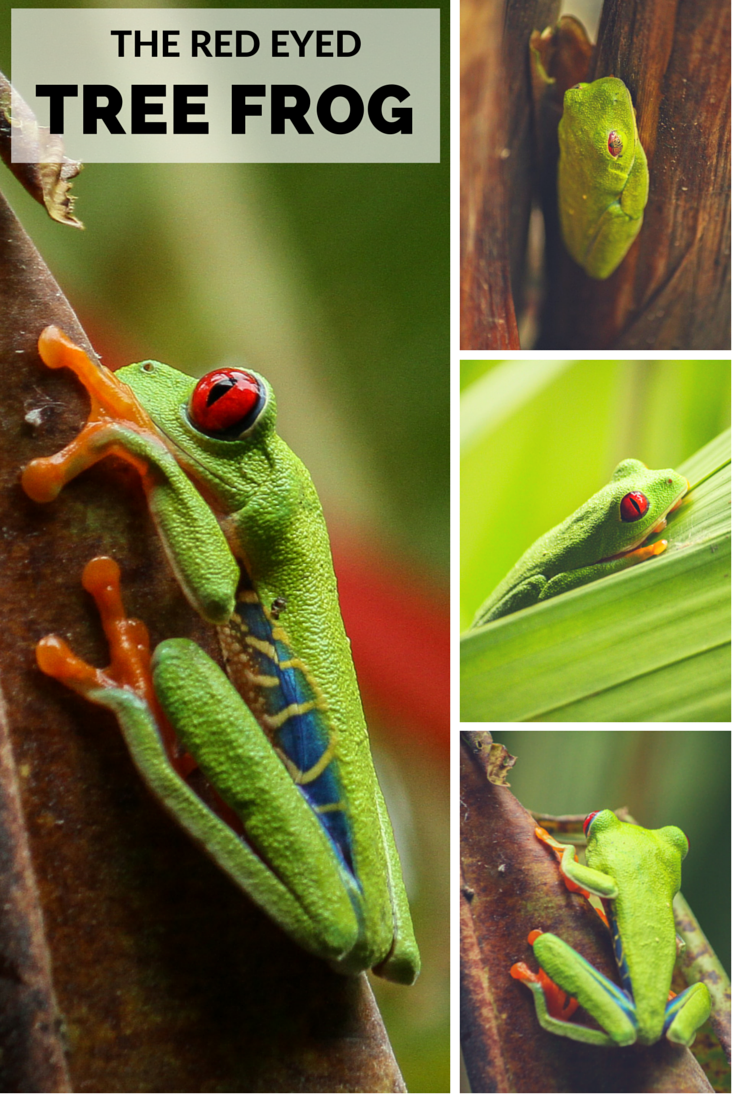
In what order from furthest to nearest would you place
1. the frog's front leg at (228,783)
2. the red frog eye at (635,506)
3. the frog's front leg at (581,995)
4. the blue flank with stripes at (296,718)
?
the red frog eye at (635,506)
the frog's front leg at (581,995)
the blue flank with stripes at (296,718)
the frog's front leg at (228,783)

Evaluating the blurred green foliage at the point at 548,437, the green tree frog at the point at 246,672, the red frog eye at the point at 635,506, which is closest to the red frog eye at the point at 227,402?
the green tree frog at the point at 246,672

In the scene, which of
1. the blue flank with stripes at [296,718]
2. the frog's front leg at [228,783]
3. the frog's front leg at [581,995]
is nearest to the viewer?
the frog's front leg at [228,783]

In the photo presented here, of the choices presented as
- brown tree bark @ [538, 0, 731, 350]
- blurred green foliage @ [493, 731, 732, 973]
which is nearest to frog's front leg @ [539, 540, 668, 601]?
blurred green foliage @ [493, 731, 732, 973]

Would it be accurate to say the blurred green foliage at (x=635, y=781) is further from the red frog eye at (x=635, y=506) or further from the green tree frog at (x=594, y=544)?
the red frog eye at (x=635, y=506)

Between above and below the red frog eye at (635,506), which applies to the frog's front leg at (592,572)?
below

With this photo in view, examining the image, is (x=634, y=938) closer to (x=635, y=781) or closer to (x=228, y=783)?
(x=635, y=781)

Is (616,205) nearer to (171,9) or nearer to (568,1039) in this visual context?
(171,9)

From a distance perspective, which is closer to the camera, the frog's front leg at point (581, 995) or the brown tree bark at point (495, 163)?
the frog's front leg at point (581, 995)

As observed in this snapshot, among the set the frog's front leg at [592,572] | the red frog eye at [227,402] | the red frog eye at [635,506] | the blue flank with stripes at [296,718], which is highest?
the red frog eye at [227,402]
